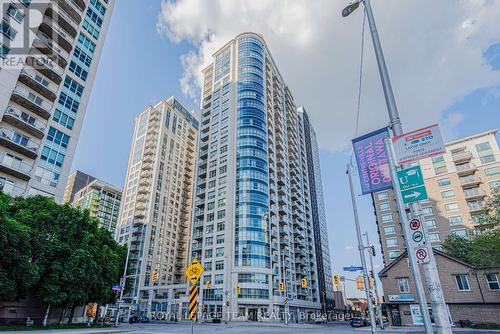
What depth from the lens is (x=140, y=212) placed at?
91312 mm

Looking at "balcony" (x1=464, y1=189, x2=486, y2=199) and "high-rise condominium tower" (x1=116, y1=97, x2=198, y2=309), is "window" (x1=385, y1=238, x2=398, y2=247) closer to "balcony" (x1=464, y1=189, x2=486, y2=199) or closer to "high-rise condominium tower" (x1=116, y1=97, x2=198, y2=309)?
"balcony" (x1=464, y1=189, x2=486, y2=199)

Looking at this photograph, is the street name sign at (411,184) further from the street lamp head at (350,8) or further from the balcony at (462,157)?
the balcony at (462,157)

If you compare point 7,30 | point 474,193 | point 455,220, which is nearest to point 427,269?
point 7,30

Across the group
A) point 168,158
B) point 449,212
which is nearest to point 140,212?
point 168,158

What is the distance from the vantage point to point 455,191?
60750mm

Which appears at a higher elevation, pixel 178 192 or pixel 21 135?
pixel 178 192

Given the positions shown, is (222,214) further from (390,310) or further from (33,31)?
(33,31)

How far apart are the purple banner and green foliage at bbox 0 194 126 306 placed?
2594 cm

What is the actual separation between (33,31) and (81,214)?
26.9 metres

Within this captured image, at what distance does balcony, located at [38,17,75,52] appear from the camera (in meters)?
39.4

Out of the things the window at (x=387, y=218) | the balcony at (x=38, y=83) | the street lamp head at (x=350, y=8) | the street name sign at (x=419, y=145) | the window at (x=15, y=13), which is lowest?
the street name sign at (x=419, y=145)

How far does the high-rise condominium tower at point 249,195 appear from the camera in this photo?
59969 mm

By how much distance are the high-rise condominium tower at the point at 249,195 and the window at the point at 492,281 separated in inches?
1102

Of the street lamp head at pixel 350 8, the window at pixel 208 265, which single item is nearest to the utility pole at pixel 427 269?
the street lamp head at pixel 350 8
